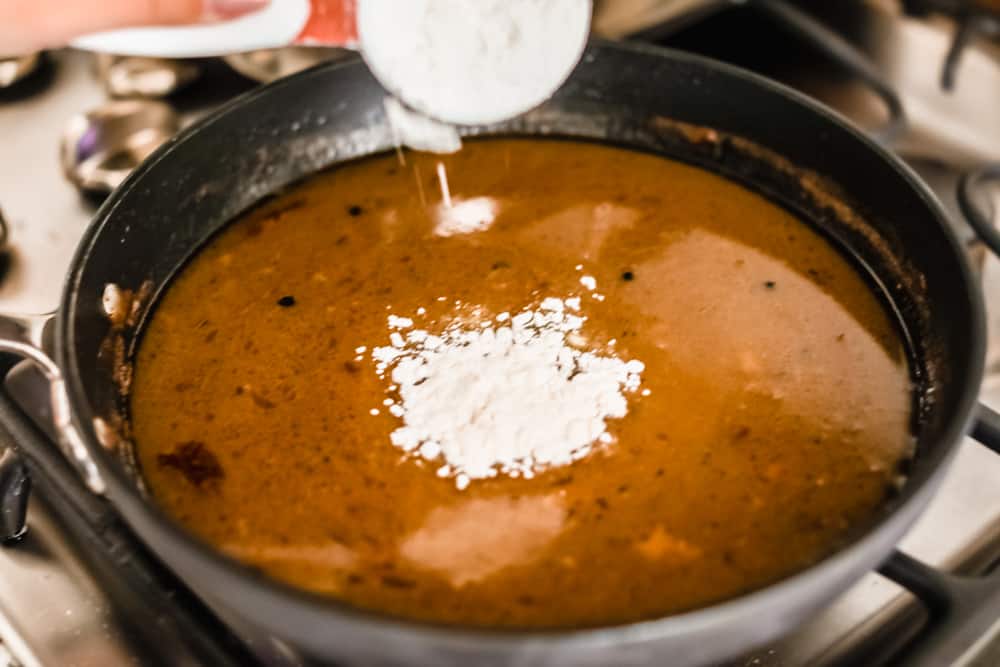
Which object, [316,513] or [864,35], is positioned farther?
[864,35]

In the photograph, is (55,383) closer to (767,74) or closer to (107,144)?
(107,144)

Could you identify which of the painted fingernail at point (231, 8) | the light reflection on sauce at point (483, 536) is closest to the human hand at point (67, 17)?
the painted fingernail at point (231, 8)

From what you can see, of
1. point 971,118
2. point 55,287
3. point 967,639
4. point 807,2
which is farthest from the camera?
point 807,2

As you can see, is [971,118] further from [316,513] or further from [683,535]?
Result: [316,513]

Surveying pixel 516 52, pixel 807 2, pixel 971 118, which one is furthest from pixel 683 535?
pixel 807 2

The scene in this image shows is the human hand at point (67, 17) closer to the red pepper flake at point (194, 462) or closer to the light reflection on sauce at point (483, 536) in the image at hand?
the red pepper flake at point (194, 462)

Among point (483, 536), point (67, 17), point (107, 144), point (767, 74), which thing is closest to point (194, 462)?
point (483, 536)

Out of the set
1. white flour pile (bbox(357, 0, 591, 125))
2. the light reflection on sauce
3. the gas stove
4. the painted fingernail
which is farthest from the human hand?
the light reflection on sauce
